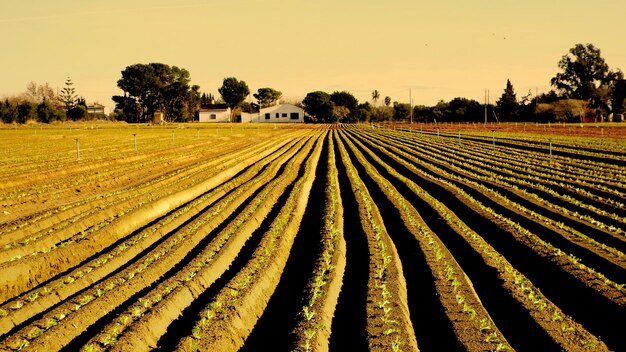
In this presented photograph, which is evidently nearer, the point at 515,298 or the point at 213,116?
the point at 515,298

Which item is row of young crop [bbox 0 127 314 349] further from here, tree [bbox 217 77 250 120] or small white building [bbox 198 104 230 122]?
tree [bbox 217 77 250 120]

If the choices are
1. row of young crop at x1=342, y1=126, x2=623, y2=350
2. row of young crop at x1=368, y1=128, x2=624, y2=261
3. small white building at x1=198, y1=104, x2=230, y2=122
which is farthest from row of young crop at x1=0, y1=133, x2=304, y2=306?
small white building at x1=198, y1=104, x2=230, y2=122

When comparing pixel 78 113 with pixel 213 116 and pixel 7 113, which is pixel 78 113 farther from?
pixel 213 116

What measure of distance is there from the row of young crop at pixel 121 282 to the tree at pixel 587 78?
3908 inches

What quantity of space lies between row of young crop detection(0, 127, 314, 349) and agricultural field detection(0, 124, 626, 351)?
3 cm

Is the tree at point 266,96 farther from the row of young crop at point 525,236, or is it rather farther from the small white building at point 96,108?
the row of young crop at point 525,236

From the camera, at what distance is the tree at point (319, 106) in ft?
388

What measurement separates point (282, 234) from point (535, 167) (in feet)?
51.7

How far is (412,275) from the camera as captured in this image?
9.02 metres

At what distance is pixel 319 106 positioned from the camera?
4665 inches

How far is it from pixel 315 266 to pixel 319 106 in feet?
363

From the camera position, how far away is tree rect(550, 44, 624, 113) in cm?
9675

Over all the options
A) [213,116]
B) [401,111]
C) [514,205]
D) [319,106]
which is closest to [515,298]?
[514,205]

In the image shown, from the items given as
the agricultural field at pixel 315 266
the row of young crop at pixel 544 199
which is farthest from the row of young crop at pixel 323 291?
the row of young crop at pixel 544 199
